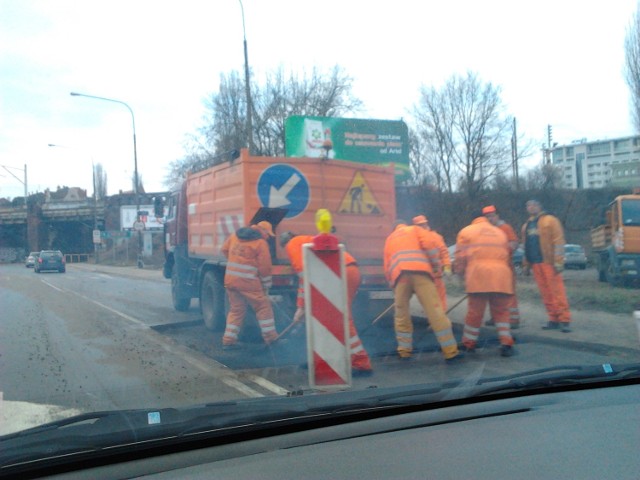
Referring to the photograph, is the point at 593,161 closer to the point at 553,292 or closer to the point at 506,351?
the point at 553,292

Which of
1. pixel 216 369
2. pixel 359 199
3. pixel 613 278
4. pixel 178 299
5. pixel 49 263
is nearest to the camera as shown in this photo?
pixel 216 369

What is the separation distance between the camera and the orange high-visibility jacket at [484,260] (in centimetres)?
746

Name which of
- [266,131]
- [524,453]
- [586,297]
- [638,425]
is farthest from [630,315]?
[266,131]

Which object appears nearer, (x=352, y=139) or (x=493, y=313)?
(x=493, y=313)

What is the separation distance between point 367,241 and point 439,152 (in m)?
19.2

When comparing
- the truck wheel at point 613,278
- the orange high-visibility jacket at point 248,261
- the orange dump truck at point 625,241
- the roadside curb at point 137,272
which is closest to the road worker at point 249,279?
the orange high-visibility jacket at point 248,261

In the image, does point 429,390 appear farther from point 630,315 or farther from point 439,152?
point 439,152

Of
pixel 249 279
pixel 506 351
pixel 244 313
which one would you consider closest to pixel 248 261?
pixel 249 279

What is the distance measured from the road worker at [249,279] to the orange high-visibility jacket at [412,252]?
1751 millimetres

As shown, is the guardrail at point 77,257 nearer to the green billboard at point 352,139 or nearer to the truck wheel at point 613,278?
the green billboard at point 352,139

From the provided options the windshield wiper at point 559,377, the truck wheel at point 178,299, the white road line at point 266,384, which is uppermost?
the windshield wiper at point 559,377

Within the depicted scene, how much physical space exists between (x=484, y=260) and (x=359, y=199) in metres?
3.12

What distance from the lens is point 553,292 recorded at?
9.32 metres

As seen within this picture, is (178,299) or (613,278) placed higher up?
(178,299)
